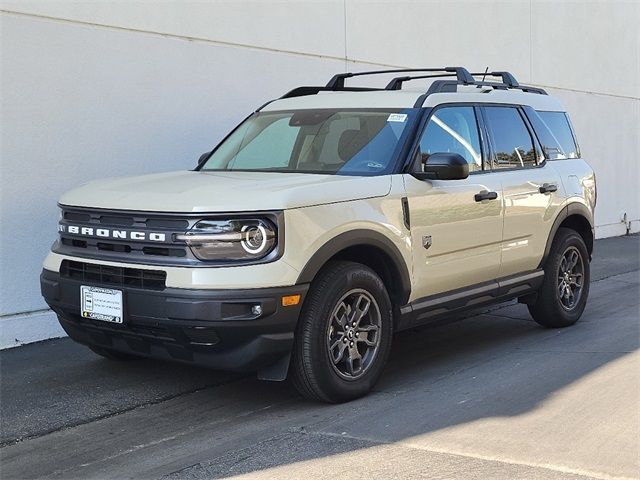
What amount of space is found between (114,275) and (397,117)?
2.30m

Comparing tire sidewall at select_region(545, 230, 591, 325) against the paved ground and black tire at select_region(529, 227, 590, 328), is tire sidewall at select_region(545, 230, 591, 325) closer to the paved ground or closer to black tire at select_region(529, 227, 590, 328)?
black tire at select_region(529, 227, 590, 328)

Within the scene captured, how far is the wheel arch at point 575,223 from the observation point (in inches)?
287

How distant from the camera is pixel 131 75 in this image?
26.0ft

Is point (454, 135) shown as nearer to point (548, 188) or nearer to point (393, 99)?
point (393, 99)

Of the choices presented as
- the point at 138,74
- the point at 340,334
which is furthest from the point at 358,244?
the point at 138,74

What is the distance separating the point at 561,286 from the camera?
25.0 feet

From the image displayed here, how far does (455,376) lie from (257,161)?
212cm

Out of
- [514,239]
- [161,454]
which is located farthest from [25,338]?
[514,239]

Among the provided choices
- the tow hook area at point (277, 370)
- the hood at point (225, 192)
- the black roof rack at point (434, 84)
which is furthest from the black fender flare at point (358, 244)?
the black roof rack at point (434, 84)

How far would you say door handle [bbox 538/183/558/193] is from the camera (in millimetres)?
7098

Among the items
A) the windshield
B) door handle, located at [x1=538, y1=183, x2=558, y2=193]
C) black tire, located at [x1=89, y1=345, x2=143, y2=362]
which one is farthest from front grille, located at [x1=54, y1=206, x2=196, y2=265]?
door handle, located at [x1=538, y1=183, x2=558, y2=193]

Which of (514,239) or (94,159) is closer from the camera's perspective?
(514,239)

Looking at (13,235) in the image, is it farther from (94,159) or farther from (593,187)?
(593,187)

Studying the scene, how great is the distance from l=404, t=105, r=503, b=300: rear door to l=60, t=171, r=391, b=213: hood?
0.42 meters
